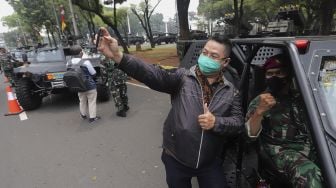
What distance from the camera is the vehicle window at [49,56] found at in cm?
860

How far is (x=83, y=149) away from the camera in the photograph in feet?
16.0

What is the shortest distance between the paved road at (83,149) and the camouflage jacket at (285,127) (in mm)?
1577

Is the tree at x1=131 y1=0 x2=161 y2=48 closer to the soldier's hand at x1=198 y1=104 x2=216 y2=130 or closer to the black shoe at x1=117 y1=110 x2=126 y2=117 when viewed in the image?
the black shoe at x1=117 y1=110 x2=126 y2=117

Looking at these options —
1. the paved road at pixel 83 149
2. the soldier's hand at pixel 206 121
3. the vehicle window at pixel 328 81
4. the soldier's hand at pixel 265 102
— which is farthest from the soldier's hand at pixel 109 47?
the paved road at pixel 83 149

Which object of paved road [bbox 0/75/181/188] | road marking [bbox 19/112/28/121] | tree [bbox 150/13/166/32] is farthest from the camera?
tree [bbox 150/13/166/32]

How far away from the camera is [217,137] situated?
2197 mm

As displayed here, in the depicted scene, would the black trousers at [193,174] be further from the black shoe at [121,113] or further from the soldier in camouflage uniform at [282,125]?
the black shoe at [121,113]

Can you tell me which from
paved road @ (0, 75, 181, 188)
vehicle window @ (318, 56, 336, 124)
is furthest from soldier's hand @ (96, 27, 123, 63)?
paved road @ (0, 75, 181, 188)

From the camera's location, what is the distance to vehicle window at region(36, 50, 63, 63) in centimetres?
860

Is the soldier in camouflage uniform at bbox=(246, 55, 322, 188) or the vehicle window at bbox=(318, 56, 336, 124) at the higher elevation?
the vehicle window at bbox=(318, 56, 336, 124)

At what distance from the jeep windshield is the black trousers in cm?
701

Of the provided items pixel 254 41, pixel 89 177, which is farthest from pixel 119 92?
pixel 254 41

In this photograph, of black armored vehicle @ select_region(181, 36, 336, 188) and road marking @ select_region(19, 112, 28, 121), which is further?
road marking @ select_region(19, 112, 28, 121)

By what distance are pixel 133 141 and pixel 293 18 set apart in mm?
5978
